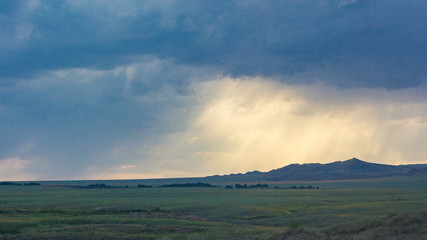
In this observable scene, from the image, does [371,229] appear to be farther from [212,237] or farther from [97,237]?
[97,237]

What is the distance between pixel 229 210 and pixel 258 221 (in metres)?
12.2

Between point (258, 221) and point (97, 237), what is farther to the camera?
point (258, 221)

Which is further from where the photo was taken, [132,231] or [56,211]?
[56,211]

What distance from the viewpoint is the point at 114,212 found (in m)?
62.9

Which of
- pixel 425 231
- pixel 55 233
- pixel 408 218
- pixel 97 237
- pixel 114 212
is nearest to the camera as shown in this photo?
pixel 425 231

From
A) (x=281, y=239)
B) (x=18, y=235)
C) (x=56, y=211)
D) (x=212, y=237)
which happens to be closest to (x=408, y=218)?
(x=281, y=239)

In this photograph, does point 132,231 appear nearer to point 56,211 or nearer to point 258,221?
point 258,221

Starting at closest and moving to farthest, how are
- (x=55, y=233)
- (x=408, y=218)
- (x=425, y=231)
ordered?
(x=425, y=231) < (x=408, y=218) < (x=55, y=233)

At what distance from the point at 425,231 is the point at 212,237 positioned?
49.5 ft

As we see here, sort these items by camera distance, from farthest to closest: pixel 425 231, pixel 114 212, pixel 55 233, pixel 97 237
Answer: pixel 114 212, pixel 55 233, pixel 97 237, pixel 425 231

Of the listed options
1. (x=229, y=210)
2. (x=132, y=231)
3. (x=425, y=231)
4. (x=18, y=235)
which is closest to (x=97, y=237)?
(x=132, y=231)

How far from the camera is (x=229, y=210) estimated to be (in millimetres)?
65438

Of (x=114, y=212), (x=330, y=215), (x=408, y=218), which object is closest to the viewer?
(x=408, y=218)

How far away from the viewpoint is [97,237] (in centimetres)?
3841
